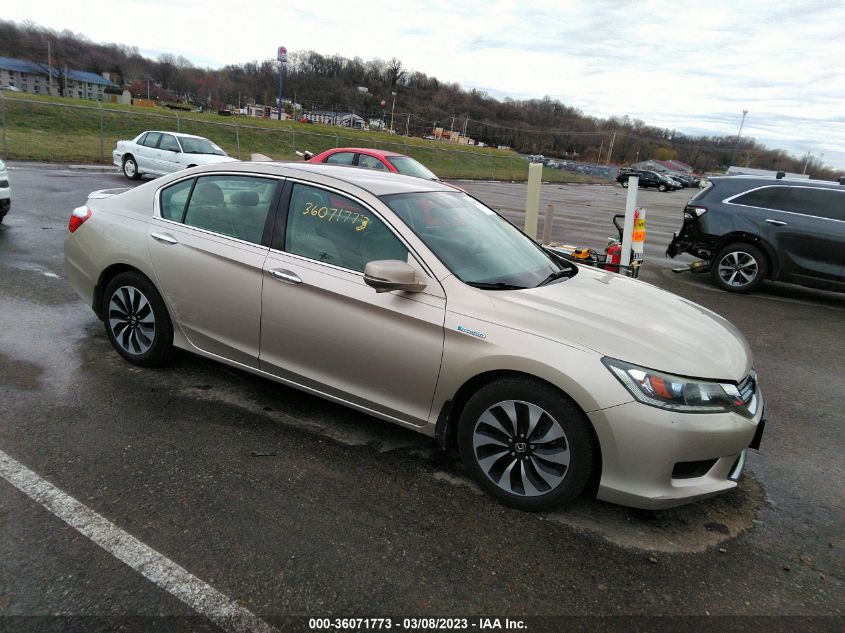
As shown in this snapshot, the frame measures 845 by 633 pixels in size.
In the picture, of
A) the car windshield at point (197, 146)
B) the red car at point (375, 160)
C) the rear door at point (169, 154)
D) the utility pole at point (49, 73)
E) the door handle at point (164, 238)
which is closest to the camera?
the door handle at point (164, 238)

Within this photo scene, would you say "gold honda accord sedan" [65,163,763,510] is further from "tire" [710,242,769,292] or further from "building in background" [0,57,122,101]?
"building in background" [0,57,122,101]

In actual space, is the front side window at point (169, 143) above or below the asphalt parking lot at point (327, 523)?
above

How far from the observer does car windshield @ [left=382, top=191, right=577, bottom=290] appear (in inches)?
137

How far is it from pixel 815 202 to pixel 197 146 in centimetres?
1505

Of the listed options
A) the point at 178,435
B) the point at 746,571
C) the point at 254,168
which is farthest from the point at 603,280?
the point at 178,435

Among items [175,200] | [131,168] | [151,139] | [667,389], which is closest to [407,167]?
[151,139]

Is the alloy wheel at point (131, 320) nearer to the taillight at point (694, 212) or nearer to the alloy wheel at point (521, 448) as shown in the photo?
the alloy wheel at point (521, 448)

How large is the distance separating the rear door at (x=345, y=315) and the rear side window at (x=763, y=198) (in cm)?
773

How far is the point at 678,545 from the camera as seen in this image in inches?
117

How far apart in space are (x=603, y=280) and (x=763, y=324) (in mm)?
4453

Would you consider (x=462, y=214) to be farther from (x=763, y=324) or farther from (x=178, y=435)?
(x=763, y=324)

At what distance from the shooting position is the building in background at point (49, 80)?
121 metres

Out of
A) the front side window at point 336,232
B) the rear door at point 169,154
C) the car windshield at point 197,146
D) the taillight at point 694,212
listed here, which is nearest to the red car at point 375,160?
the rear door at point 169,154

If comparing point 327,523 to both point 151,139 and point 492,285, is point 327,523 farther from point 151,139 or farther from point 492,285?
point 151,139
